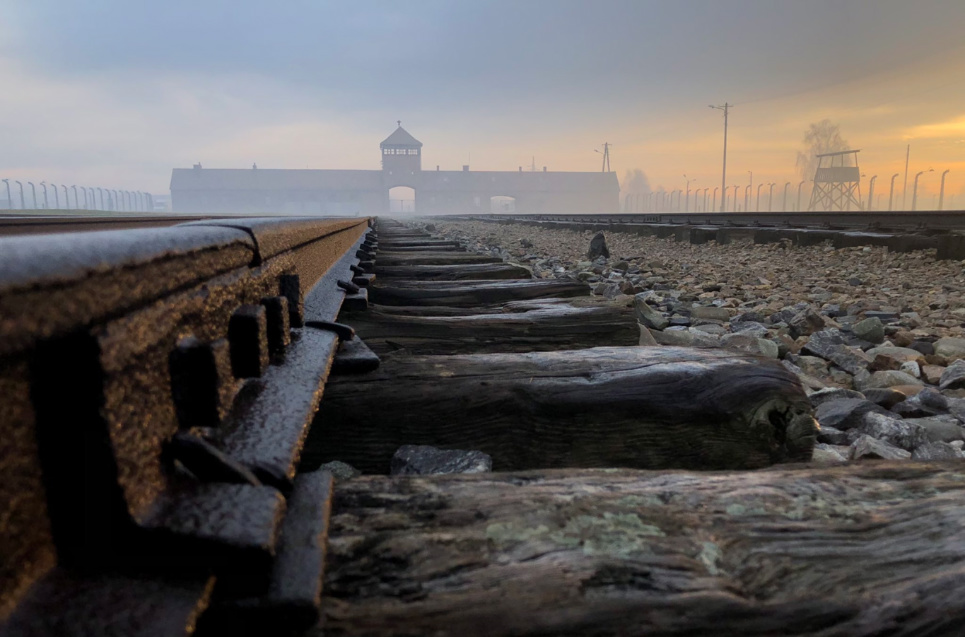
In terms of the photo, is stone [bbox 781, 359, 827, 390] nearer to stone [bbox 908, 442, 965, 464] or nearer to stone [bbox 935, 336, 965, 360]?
stone [bbox 908, 442, 965, 464]

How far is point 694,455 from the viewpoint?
134 centimetres

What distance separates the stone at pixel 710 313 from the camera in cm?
391

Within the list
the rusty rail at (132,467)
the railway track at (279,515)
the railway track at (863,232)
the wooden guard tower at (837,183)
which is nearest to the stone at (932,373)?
the railway track at (279,515)

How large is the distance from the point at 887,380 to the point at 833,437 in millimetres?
806

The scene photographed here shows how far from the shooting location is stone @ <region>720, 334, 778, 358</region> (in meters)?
2.86

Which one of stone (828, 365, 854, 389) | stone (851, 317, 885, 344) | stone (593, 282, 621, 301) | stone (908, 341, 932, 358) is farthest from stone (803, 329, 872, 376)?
stone (593, 282, 621, 301)

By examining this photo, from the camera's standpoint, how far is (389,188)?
315 feet

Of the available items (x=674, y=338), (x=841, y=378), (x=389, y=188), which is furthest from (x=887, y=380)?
(x=389, y=188)

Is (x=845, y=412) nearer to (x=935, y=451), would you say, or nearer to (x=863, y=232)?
(x=935, y=451)

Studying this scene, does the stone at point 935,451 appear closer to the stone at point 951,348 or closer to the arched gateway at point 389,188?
the stone at point 951,348

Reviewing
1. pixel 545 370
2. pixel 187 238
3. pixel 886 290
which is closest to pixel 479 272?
pixel 545 370

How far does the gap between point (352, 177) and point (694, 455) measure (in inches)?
3839

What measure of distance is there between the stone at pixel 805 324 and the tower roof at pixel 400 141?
3954 inches

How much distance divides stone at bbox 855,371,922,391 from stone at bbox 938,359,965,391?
3.5 inches
